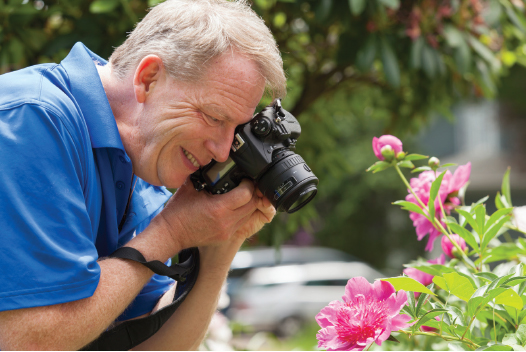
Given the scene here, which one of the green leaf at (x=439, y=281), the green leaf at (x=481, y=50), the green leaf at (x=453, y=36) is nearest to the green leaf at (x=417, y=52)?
the green leaf at (x=453, y=36)

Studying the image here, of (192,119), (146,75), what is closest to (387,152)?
(192,119)

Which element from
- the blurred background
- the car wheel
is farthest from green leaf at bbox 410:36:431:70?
the car wheel

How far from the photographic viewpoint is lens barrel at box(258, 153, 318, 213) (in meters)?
1.30

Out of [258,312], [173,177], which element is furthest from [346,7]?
[258,312]

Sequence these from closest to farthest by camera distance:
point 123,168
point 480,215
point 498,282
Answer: point 498,282
point 480,215
point 123,168

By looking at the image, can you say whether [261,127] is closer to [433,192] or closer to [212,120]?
[212,120]

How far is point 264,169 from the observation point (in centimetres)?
134

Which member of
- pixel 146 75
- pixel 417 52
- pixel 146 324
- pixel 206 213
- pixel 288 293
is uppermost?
pixel 146 75

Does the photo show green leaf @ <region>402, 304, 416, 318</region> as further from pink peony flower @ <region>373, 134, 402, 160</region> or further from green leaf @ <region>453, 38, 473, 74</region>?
green leaf @ <region>453, 38, 473, 74</region>

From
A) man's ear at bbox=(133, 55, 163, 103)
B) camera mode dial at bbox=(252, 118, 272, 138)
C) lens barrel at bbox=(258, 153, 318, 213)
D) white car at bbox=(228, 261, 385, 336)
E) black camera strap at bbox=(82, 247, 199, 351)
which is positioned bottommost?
white car at bbox=(228, 261, 385, 336)

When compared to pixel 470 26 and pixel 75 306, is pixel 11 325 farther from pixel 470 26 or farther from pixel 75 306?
pixel 470 26

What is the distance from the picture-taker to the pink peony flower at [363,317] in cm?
79

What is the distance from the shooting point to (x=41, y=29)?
1948 mm

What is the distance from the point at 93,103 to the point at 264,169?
45cm
